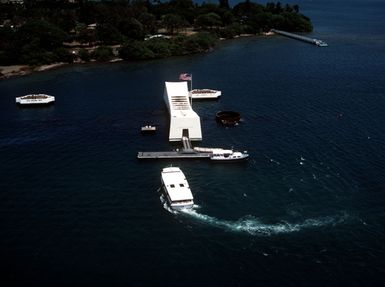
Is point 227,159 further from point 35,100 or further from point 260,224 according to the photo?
point 35,100

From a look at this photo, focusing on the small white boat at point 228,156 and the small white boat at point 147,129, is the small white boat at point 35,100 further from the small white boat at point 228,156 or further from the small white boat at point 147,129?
the small white boat at point 228,156

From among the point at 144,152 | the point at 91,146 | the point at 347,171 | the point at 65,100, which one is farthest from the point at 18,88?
the point at 347,171

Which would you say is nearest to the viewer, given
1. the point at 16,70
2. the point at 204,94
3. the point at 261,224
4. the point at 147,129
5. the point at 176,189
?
the point at 261,224

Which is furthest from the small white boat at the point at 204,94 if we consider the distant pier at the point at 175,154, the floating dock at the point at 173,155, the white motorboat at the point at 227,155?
the white motorboat at the point at 227,155

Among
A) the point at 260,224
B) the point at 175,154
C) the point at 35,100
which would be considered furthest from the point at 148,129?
the point at 260,224

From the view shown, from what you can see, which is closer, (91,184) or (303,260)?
(303,260)

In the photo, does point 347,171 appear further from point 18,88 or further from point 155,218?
point 18,88
